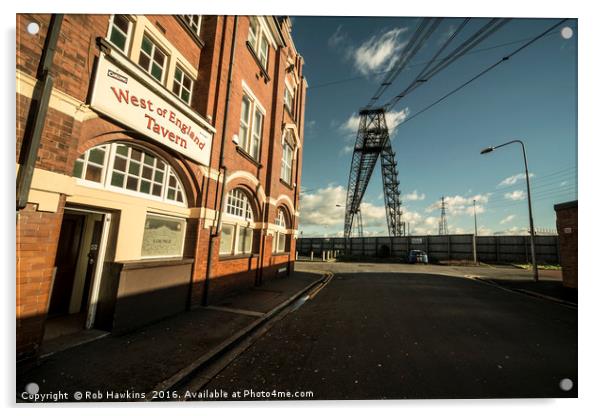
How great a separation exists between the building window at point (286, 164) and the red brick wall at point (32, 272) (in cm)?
955

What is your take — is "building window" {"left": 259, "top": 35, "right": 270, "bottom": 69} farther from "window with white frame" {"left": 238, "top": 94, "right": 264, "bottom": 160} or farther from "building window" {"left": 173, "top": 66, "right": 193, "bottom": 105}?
"building window" {"left": 173, "top": 66, "right": 193, "bottom": 105}

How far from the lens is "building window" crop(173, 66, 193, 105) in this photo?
19.9 feet

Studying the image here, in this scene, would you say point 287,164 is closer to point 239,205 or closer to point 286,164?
point 286,164

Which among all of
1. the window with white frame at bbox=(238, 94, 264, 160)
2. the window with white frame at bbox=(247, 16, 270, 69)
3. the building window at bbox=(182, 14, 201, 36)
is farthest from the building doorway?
the window with white frame at bbox=(247, 16, 270, 69)

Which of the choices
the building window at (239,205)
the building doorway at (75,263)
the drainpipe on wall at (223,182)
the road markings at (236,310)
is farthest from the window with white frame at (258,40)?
the road markings at (236,310)

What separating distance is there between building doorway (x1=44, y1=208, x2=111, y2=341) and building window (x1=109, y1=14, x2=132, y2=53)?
327 centimetres

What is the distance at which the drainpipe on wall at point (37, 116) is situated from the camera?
2748 mm

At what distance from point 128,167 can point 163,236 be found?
1.65 metres

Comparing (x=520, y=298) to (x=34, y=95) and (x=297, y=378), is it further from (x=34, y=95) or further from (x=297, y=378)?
(x=34, y=95)

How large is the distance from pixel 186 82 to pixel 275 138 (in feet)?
14.9

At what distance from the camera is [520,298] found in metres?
8.30

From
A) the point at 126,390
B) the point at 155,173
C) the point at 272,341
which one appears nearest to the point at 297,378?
the point at 272,341

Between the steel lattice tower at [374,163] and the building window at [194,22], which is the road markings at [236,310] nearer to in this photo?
the building window at [194,22]

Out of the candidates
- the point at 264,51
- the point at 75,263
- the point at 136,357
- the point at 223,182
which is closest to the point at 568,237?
the point at 223,182
